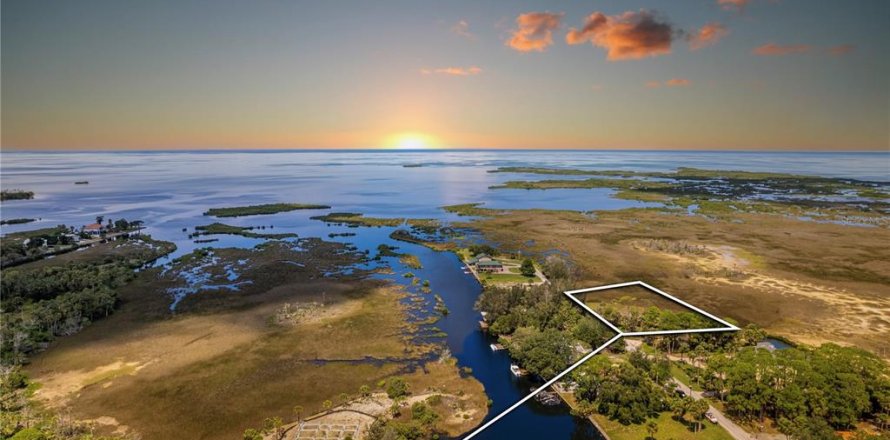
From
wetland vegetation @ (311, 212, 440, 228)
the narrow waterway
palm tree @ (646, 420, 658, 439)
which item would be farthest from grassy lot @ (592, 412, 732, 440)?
wetland vegetation @ (311, 212, 440, 228)

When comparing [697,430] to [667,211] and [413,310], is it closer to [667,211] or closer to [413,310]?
[413,310]

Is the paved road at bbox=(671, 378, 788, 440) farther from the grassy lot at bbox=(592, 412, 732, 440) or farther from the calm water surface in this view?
the calm water surface

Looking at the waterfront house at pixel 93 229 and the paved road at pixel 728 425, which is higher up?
the waterfront house at pixel 93 229

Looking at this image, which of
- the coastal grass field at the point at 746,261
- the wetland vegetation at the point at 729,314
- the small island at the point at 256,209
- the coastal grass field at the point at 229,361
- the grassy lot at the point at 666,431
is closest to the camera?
the grassy lot at the point at 666,431

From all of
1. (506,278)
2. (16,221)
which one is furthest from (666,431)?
(16,221)

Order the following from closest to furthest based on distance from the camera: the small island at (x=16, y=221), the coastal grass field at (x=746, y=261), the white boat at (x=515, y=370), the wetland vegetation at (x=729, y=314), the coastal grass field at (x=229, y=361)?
the wetland vegetation at (x=729, y=314) → the coastal grass field at (x=229, y=361) → the white boat at (x=515, y=370) → the coastal grass field at (x=746, y=261) → the small island at (x=16, y=221)

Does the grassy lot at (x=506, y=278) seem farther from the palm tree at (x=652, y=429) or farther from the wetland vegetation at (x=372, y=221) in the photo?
the wetland vegetation at (x=372, y=221)

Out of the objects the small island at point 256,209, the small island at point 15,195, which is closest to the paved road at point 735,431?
the small island at point 256,209
